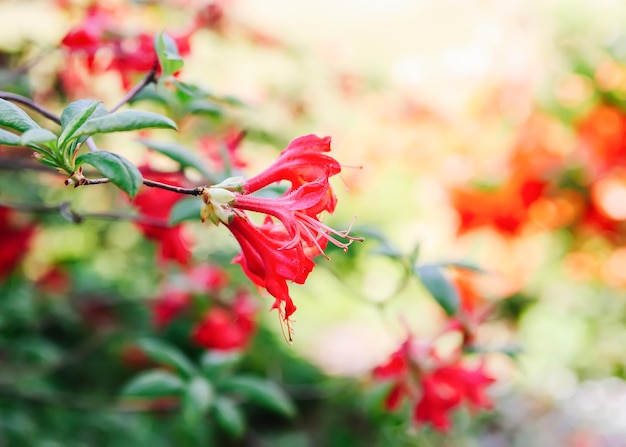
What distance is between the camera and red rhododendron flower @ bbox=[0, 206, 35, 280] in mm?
1389

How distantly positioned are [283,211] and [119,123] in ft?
0.49

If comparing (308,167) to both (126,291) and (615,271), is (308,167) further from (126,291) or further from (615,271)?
(615,271)

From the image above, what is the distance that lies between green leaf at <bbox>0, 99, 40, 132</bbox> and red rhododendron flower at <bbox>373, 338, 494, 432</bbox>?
617 mm

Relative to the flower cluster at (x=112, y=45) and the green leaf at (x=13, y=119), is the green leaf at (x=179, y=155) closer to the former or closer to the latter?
the flower cluster at (x=112, y=45)

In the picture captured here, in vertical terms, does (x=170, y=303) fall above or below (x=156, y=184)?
above

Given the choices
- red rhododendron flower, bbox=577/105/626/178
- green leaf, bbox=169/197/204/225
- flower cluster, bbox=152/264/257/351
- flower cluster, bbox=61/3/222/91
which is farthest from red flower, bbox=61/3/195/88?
red rhododendron flower, bbox=577/105/626/178

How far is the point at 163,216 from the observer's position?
3.27ft

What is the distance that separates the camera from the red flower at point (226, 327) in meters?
1.22

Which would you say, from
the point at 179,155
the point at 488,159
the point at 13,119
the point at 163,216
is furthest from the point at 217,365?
the point at 488,159

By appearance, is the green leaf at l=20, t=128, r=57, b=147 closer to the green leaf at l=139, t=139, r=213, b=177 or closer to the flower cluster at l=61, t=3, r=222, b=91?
the green leaf at l=139, t=139, r=213, b=177

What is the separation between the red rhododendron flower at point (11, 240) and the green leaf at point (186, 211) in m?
0.74

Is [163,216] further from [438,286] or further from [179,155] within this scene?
[438,286]

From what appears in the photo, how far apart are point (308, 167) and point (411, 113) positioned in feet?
5.13

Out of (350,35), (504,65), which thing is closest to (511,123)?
(504,65)
